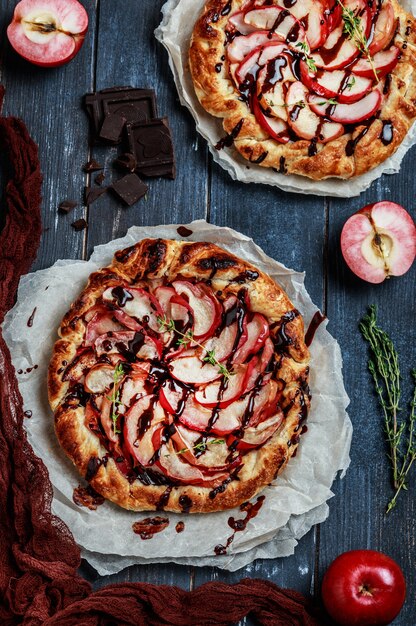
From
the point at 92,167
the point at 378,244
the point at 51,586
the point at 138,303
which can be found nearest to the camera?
the point at 51,586

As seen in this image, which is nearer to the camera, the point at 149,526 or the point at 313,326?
the point at 149,526

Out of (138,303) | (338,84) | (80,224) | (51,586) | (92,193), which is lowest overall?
(51,586)

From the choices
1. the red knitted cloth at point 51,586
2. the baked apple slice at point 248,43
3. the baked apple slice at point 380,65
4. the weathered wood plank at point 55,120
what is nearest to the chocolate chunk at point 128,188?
the weathered wood plank at point 55,120

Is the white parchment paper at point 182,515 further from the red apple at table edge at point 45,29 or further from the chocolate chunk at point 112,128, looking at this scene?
the red apple at table edge at point 45,29

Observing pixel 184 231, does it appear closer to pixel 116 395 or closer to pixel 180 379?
pixel 180 379

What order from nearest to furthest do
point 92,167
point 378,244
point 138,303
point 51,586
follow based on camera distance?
1. point 51,586
2. point 138,303
3. point 378,244
4. point 92,167

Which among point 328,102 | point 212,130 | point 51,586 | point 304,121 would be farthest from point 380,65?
point 51,586

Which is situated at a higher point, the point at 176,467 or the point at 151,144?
the point at 151,144
